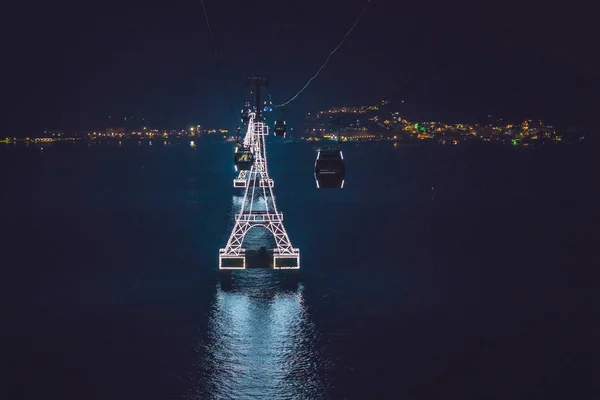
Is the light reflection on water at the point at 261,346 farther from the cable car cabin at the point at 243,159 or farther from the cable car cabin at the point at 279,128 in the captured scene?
the cable car cabin at the point at 279,128

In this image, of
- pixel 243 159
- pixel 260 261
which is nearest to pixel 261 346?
pixel 260 261

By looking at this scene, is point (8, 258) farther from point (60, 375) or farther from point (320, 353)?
point (320, 353)

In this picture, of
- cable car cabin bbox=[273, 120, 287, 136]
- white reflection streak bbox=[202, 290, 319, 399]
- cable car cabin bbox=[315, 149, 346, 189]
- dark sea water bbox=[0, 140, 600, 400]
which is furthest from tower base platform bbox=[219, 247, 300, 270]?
cable car cabin bbox=[315, 149, 346, 189]

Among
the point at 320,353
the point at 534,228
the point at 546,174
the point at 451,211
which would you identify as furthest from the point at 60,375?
the point at 546,174

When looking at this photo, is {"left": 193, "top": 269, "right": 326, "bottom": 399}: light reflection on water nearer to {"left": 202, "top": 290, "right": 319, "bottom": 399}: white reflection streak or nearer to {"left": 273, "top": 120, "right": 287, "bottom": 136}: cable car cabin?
{"left": 202, "top": 290, "right": 319, "bottom": 399}: white reflection streak

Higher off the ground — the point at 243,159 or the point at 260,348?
the point at 243,159

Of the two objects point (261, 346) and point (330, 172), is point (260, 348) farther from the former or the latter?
point (330, 172)

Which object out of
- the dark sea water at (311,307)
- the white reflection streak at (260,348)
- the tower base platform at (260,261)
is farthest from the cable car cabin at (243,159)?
the white reflection streak at (260,348)
